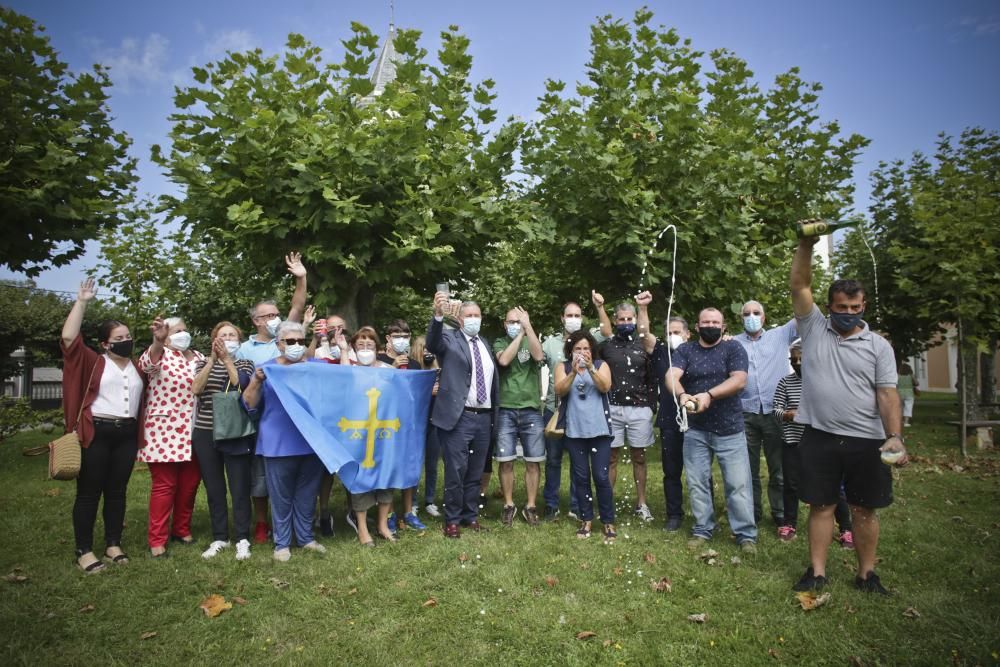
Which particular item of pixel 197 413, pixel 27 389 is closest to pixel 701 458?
pixel 197 413

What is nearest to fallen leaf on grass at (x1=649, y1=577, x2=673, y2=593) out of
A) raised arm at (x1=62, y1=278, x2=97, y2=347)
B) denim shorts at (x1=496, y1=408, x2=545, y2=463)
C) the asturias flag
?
denim shorts at (x1=496, y1=408, x2=545, y2=463)

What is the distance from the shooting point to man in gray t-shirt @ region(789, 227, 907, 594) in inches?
193

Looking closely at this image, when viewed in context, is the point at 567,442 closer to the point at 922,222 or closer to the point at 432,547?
the point at 432,547

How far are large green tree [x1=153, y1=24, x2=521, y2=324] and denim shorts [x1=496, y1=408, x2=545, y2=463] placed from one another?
8.82 feet

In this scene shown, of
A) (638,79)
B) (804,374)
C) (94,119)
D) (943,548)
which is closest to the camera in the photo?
(804,374)

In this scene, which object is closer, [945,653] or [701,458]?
[945,653]

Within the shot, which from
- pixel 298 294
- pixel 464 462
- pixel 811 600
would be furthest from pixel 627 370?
pixel 298 294

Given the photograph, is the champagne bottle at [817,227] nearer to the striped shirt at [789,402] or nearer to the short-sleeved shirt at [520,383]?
the striped shirt at [789,402]

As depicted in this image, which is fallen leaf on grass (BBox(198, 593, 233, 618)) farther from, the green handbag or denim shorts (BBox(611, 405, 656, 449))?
denim shorts (BBox(611, 405, 656, 449))

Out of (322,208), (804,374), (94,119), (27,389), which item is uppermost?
(94,119)

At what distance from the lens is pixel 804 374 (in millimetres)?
5250

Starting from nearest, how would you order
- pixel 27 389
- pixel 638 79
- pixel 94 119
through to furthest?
1. pixel 94 119
2. pixel 638 79
3. pixel 27 389

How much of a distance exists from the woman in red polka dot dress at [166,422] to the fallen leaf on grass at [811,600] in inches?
221

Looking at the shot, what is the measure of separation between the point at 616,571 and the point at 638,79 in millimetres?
8811
